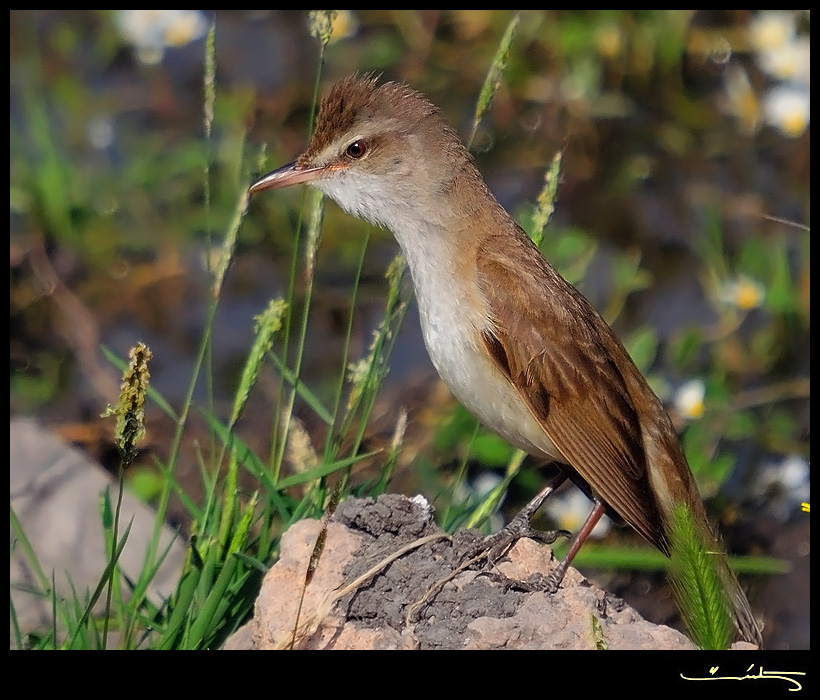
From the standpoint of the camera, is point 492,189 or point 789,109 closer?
point 789,109

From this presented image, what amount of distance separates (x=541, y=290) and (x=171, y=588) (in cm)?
186

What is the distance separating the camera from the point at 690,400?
605 centimetres

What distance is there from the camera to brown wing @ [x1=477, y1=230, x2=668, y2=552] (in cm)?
435

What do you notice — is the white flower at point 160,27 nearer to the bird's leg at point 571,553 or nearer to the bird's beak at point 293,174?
the bird's beak at point 293,174

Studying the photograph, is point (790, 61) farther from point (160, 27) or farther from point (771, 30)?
point (160, 27)

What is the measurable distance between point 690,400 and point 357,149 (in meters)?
2.36

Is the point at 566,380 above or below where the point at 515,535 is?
above

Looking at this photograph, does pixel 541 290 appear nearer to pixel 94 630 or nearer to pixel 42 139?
pixel 94 630

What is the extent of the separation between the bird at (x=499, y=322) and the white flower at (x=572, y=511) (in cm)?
101

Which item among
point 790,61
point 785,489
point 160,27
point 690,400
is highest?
point 160,27

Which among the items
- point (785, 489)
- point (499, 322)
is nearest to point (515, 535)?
point (499, 322)

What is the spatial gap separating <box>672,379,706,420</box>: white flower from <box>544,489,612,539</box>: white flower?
71 cm

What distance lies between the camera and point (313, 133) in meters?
4.68

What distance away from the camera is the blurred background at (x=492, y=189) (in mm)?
6113
